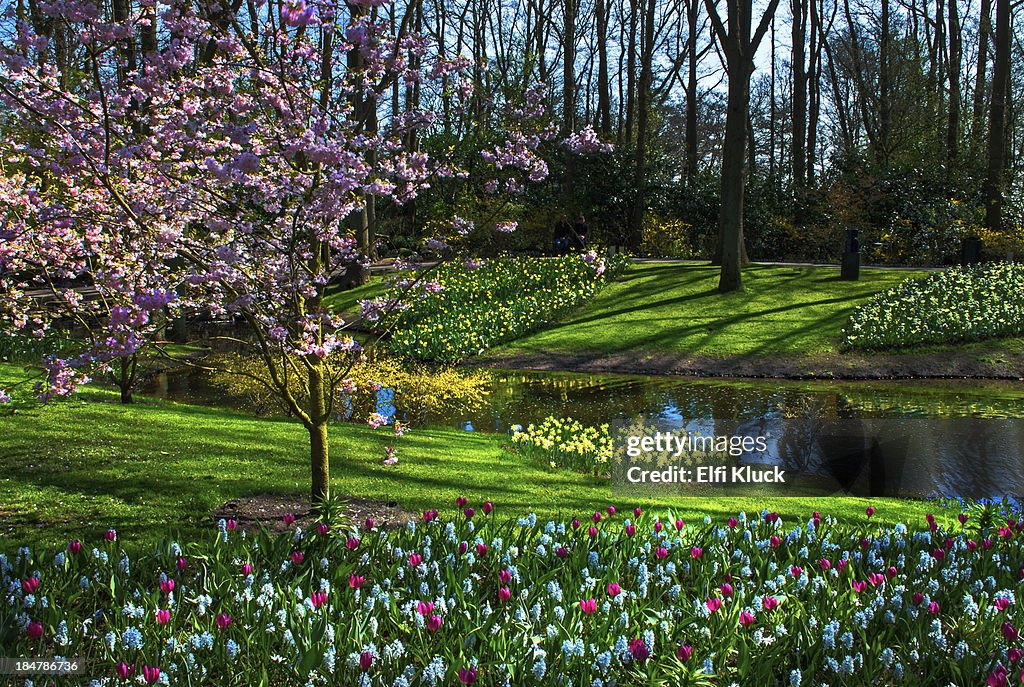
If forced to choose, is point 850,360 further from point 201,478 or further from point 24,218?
point 24,218

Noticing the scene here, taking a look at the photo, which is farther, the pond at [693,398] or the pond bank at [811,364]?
the pond bank at [811,364]

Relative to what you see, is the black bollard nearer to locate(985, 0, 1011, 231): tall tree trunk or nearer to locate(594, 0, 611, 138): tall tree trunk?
locate(985, 0, 1011, 231): tall tree trunk

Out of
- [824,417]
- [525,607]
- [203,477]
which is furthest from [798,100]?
[525,607]

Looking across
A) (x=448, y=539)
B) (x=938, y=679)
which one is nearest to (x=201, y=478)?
(x=448, y=539)

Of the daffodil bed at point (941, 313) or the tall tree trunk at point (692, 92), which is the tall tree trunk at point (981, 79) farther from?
the daffodil bed at point (941, 313)

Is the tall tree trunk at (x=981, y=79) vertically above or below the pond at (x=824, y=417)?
above

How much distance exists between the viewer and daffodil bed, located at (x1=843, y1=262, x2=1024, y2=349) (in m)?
16.2

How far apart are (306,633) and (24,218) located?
4.46m

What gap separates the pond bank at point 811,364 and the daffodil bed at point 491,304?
1202 mm

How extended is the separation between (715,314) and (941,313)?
437 centimetres

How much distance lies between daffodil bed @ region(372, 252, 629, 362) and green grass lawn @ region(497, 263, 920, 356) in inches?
17.7

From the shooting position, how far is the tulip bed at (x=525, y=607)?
3717mm

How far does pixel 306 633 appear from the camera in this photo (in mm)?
3832

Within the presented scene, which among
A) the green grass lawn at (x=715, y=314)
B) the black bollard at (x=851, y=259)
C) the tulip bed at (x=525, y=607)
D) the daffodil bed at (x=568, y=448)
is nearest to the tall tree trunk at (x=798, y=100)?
the green grass lawn at (x=715, y=314)
